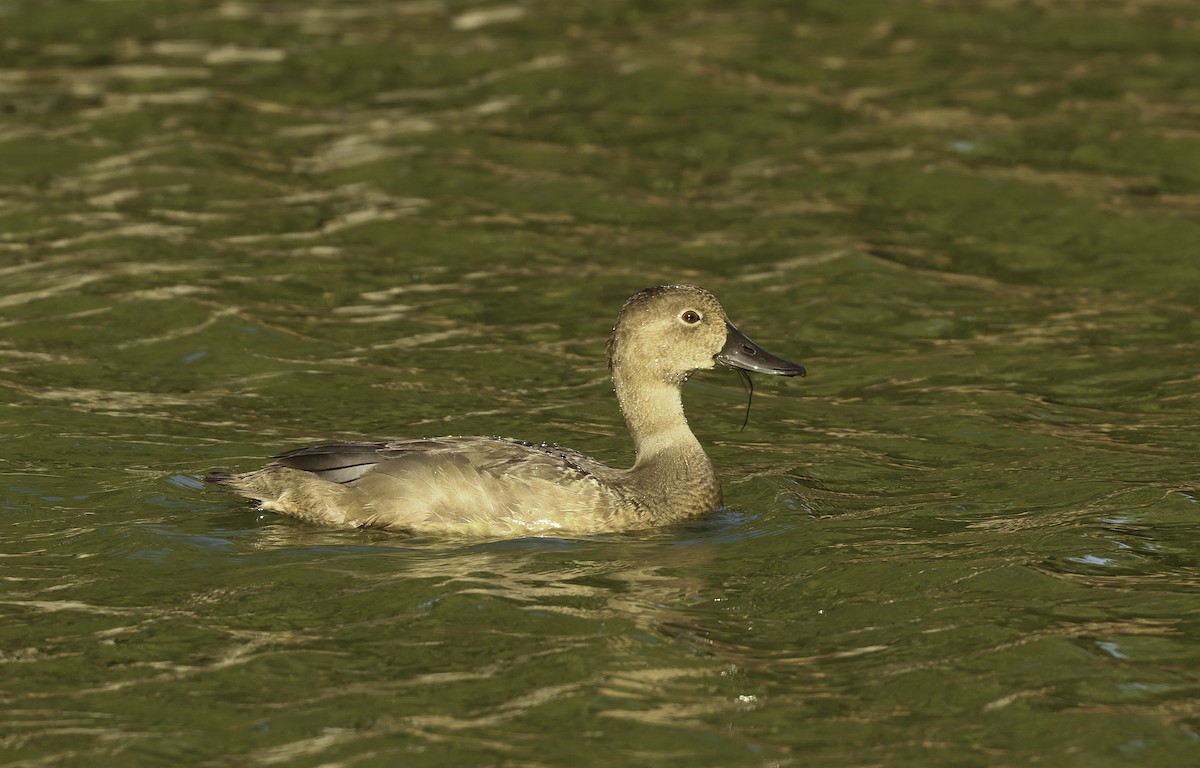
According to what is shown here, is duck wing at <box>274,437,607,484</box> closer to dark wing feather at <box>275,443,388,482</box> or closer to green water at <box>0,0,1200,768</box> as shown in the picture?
dark wing feather at <box>275,443,388,482</box>

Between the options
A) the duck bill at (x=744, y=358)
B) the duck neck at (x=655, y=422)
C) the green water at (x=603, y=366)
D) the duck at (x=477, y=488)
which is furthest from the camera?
the duck bill at (x=744, y=358)

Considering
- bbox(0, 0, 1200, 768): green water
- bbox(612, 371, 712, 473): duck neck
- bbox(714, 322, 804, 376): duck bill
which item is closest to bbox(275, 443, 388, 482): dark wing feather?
bbox(0, 0, 1200, 768): green water

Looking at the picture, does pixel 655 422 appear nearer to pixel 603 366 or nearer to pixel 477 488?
pixel 477 488

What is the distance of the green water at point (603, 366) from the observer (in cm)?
843

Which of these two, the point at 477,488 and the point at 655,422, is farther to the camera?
the point at 655,422

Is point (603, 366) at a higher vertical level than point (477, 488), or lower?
lower

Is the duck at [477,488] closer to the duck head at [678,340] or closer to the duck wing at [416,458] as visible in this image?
the duck wing at [416,458]

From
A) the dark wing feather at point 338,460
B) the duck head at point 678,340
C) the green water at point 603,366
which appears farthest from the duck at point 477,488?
the duck head at point 678,340

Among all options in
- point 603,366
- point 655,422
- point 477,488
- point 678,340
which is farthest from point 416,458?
point 603,366

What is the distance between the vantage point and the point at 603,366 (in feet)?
47.2

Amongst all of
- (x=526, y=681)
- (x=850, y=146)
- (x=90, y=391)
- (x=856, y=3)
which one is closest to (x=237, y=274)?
(x=90, y=391)

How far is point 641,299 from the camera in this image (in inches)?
455

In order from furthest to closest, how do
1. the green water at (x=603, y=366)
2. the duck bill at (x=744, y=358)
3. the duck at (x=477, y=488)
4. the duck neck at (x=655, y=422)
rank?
1. the duck bill at (x=744, y=358)
2. the duck neck at (x=655, y=422)
3. the duck at (x=477, y=488)
4. the green water at (x=603, y=366)

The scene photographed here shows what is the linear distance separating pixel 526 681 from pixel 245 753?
1334 millimetres
